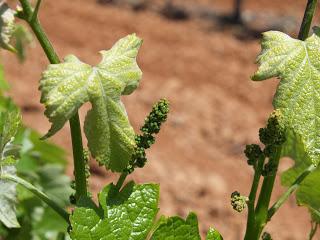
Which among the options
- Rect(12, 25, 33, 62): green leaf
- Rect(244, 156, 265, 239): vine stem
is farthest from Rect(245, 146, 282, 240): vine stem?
Rect(12, 25, 33, 62): green leaf

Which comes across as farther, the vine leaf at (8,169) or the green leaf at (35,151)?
the green leaf at (35,151)

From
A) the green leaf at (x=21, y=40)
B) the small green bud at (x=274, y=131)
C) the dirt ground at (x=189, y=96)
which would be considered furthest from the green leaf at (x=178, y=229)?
the dirt ground at (x=189, y=96)

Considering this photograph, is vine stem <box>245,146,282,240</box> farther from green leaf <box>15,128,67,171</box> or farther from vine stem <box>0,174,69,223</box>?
green leaf <box>15,128,67,171</box>

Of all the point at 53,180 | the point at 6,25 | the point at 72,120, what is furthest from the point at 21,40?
the point at 72,120

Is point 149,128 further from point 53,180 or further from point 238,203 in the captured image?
point 53,180

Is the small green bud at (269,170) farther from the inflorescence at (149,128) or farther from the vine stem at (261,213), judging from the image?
the inflorescence at (149,128)

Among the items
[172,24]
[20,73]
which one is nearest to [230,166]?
[20,73]

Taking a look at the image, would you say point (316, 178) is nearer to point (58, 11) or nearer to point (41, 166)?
point (41, 166)
